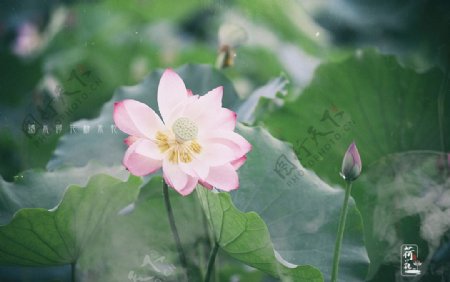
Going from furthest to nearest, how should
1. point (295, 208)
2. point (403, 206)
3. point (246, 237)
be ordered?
point (403, 206) → point (295, 208) → point (246, 237)

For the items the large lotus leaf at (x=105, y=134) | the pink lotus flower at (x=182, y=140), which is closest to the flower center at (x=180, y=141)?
the pink lotus flower at (x=182, y=140)

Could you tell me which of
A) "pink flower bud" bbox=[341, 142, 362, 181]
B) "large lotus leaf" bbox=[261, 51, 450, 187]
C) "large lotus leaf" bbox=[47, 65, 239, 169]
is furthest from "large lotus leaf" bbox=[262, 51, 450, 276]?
"pink flower bud" bbox=[341, 142, 362, 181]

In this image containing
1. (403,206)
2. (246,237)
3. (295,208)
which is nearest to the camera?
→ (246,237)

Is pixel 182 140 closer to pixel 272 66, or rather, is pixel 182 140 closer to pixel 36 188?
pixel 36 188

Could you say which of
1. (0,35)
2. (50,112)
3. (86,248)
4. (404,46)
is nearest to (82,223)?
(86,248)

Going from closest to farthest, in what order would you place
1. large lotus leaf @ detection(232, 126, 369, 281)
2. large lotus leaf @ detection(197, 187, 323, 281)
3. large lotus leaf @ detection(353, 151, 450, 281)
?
large lotus leaf @ detection(197, 187, 323, 281)
large lotus leaf @ detection(232, 126, 369, 281)
large lotus leaf @ detection(353, 151, 450, 281)

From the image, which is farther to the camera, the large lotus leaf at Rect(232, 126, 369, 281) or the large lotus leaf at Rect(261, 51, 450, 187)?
the large lotus leaf at Rect(261, 51, 450, 187)

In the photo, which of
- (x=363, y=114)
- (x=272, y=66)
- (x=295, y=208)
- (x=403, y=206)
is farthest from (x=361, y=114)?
(x=272, y=66)

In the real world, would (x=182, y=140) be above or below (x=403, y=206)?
above

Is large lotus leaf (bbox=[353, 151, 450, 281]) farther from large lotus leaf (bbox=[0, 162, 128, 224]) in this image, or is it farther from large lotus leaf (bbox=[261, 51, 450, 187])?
large lotus leaf (bbox=[0, 162, 128, 224])
